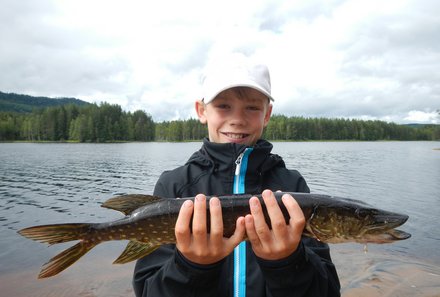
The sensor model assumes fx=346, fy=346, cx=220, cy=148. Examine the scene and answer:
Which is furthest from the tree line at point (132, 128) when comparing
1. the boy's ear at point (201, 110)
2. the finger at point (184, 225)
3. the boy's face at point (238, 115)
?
the finger at point (184, 225)

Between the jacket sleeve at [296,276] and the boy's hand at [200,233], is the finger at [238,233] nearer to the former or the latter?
the boy's hand at [200,233]

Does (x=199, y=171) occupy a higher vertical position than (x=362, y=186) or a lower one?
higher

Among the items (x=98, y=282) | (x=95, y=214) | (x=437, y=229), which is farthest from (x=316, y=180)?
(x=98, y=282)

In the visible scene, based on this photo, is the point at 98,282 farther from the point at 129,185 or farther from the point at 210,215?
the point at 129,185

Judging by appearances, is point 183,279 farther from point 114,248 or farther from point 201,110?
point 114,248

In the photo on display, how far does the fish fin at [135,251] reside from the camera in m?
2.73

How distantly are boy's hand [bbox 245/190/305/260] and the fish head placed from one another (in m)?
0.35

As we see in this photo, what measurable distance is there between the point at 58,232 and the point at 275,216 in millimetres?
1769

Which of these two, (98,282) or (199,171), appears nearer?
(199,171)

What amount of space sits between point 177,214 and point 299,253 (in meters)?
0.95

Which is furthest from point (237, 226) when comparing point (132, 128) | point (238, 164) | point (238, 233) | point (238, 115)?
point (132, 128)

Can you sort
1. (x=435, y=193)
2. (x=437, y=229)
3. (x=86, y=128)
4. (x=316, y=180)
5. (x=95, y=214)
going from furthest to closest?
1. (x=86, y=128)
2. (x=316, y=180)
3. (x=435, y=193)
4. (x=95, y=214)
5. (x=437, y=229)

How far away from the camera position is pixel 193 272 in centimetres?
246

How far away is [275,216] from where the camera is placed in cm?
245
